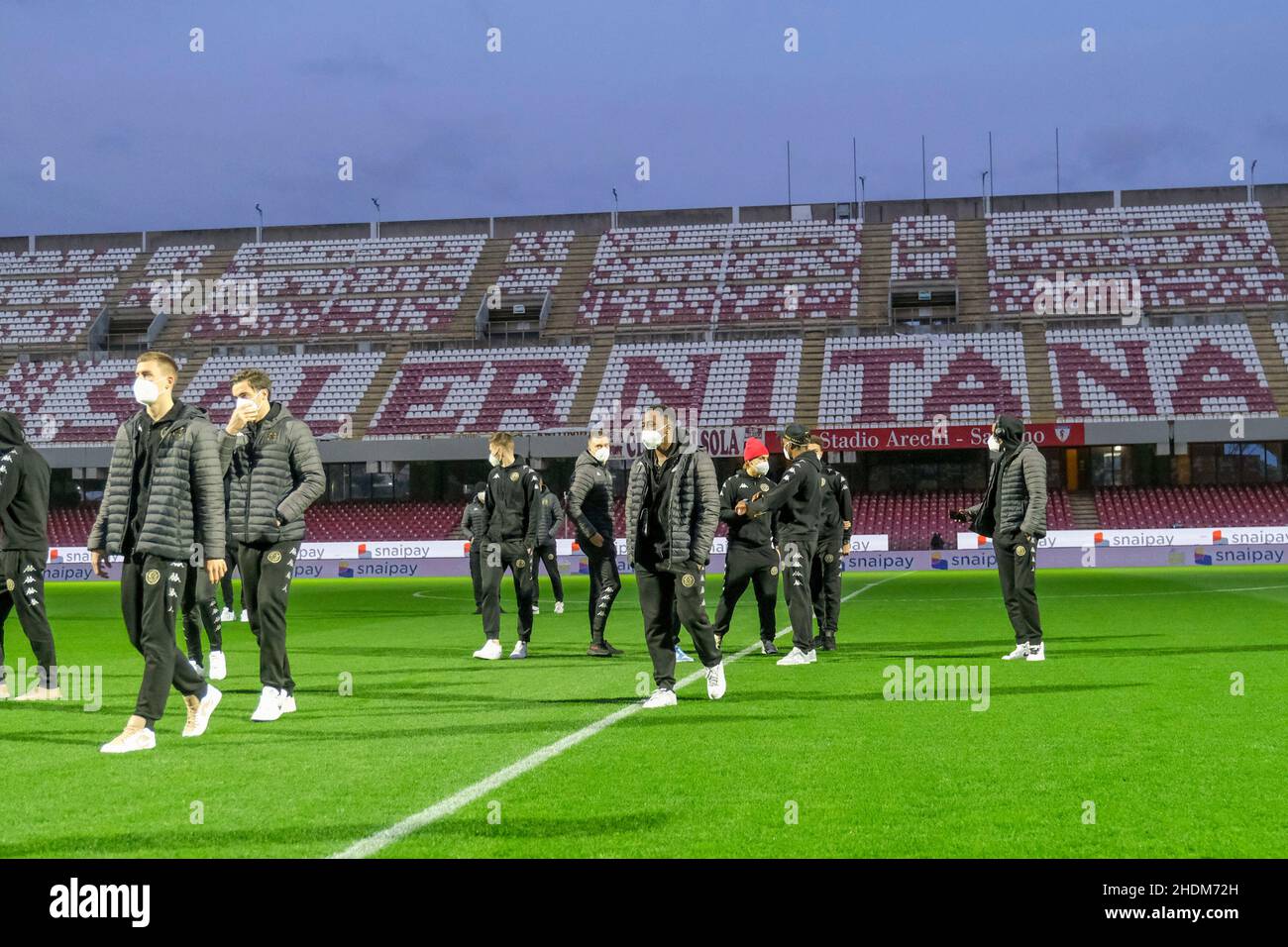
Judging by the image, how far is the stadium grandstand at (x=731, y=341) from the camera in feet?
166

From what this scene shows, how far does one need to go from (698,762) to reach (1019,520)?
6926mm

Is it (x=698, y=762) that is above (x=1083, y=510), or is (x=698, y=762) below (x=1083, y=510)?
above

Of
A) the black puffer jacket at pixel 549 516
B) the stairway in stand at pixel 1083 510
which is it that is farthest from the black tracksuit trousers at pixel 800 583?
the stairway in stand at pixel 1083 510

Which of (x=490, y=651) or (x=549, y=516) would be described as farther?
(x=549, y=516)

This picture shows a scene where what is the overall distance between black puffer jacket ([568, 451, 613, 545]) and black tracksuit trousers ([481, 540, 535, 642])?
80 centimetres

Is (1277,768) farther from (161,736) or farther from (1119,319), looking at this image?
(1119,319)

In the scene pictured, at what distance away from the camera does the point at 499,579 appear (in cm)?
1438

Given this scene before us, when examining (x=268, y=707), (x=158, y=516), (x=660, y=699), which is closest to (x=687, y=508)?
(x=660, y=699)

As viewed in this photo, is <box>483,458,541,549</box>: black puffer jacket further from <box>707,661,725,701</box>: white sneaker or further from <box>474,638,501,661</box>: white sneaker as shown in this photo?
<box>707,661,725,701</box>: white sneaker

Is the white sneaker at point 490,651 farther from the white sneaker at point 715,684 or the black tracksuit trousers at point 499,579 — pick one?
the white sneaker at point 715,684

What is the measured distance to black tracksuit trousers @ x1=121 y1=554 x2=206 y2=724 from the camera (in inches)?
318

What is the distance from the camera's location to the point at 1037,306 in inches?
2235

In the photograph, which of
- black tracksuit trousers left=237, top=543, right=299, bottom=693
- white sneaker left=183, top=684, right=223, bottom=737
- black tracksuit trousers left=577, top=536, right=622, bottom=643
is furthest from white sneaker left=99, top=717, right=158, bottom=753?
black tracksuit trousers left=577, top=536, right=622, bottom=643

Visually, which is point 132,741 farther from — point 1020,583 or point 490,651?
point 1020,583
